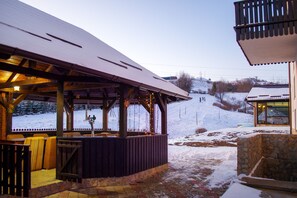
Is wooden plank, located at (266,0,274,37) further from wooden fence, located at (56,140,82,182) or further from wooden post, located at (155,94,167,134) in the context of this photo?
wooden fence, located at (56,140,82,182)

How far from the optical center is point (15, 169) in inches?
241

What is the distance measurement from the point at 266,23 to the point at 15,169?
24.0 feet

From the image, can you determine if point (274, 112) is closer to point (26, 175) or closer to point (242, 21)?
point (242, 21)

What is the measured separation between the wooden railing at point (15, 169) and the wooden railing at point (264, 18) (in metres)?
6.37

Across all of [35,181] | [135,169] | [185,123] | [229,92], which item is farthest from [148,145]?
[229,92]

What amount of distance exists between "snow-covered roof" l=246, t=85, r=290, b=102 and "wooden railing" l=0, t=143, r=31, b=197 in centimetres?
2475

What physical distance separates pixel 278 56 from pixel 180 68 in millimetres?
60080

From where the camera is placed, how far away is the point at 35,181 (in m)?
7.06

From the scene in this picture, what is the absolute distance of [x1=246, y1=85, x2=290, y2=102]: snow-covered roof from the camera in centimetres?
2690

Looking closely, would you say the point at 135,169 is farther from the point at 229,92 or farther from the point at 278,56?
the point at 229,92

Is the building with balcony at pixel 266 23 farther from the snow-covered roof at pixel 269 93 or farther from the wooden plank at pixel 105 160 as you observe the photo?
the snow-covered roof at pixel 269 93

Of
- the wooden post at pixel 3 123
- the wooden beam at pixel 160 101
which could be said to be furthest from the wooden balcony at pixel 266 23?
the wooden post at pixel 3 123

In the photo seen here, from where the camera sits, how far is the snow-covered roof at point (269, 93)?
88.2ft

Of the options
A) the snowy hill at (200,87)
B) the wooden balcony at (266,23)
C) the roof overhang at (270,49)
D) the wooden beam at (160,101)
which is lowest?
the wooden beam at (160,101)
